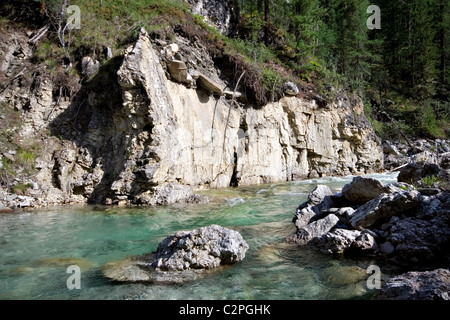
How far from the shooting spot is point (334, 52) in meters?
23.5

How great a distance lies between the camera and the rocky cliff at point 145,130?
30.5 ft

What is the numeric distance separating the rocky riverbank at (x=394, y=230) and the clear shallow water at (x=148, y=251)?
0.29 meters

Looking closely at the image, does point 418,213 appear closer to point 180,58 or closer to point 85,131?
point 180,58

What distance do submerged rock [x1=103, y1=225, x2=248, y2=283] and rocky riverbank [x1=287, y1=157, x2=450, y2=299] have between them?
1.50 meters

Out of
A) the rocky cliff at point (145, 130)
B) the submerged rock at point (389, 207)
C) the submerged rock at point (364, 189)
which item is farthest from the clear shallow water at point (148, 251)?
the submerged rock at point (364, 189)

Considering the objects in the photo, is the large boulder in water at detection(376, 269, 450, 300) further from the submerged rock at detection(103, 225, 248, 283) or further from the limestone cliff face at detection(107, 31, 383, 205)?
the limestone cliff face at detection(107, 31, 383, 205)

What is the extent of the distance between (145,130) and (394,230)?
7.77m

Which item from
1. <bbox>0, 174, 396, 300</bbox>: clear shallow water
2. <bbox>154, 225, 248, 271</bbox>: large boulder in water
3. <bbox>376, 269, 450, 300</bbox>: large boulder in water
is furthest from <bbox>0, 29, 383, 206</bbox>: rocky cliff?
<bbox>376, 269, 450, 300</bbox>: large boulder in water

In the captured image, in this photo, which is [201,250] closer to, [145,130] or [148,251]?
[148,251]

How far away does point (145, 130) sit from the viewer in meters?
9.62

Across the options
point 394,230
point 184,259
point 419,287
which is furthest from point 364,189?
point 184,259

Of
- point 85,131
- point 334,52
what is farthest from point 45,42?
point 334,52

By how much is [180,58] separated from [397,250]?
985 centimetres

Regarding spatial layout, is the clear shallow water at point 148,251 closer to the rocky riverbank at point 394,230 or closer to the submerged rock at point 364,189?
the rocky riverbank at point 394,230
